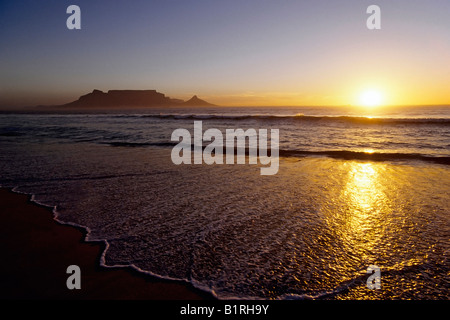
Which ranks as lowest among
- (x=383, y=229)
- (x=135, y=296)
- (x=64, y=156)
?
(x=135, y=296)

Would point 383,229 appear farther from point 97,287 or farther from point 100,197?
point 100,197

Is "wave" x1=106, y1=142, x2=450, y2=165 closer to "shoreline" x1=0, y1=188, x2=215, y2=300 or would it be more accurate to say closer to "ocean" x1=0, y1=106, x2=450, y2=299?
"ocean" x1=0, y1=106, x2=450, y2=299

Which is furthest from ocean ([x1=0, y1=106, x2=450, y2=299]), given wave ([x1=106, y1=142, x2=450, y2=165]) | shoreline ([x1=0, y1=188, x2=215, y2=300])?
wave ([x1=106, y1=142, x2=450, y2=165])

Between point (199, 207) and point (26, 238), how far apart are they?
2.77 metres

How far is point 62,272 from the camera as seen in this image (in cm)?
307

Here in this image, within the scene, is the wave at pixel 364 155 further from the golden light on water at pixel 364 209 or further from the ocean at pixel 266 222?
the golden light on water at pixel 364 209

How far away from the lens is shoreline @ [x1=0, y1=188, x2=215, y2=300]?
271cm

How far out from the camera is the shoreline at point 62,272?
271 cm

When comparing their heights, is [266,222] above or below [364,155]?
below

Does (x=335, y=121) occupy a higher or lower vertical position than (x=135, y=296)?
higher

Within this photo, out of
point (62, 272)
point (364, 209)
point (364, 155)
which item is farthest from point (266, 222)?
point (364, 155)

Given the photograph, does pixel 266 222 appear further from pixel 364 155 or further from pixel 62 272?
pixel 364 155

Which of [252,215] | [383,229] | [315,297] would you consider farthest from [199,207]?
[383,229]
